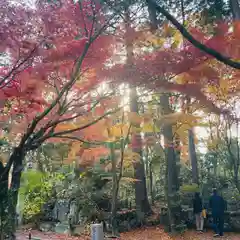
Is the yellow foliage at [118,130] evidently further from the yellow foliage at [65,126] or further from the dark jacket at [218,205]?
the dark jacket at [218,205]

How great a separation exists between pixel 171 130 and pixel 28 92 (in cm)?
696

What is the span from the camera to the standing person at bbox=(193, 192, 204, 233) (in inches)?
417

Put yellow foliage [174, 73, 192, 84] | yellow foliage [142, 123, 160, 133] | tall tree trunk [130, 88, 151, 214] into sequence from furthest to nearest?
tall tree trunk [130, 88, 151, 214]
yellow foliage [142, 123, 160, 133]
yellow foliage [174, 73, 192, 84]

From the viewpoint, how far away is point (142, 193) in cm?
1350

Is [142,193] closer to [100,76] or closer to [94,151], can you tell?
[94,151]

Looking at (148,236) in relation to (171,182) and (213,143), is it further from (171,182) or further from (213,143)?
(213,143)

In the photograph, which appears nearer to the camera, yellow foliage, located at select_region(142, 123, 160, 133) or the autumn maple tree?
the autumn maple tree

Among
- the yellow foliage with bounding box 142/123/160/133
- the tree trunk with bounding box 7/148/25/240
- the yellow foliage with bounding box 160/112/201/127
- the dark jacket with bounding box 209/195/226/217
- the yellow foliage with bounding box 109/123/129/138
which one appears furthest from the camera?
the yellow foliage with bounding box 142/123/160/133

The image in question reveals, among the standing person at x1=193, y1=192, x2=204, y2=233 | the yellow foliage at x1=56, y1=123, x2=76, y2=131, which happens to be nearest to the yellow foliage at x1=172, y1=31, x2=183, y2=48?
the yellow foliage at x1=56, y1=123, x2=76, y2=131

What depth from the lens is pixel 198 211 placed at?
10602mm

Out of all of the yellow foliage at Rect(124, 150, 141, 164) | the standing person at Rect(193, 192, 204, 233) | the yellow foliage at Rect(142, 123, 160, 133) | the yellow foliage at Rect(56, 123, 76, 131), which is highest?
the yellow foliage at Rect(142, 123, 160, 133)

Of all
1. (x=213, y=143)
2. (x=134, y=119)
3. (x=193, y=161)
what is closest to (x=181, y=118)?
(x=134, y=119)

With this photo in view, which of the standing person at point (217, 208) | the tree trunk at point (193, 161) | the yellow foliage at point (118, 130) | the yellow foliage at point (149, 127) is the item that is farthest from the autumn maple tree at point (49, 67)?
the tree trunk at point (193, 161)

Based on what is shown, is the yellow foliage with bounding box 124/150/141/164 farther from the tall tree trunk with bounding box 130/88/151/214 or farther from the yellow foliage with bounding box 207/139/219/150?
the yellow foliage with bounding box 207/139/219/150
